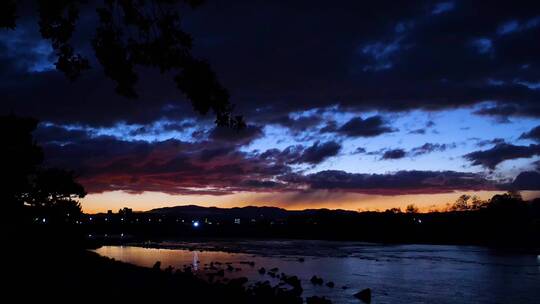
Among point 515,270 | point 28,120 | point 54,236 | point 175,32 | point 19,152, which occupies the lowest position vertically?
point 515,270

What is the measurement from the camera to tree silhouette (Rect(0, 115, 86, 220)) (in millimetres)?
39656

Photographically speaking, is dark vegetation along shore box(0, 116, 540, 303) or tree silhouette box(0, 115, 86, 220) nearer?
dark vegetation along shore box(0, 116, 540, 303)

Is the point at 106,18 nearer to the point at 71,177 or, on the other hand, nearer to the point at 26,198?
the point at 26,198

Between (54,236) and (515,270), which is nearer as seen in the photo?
(54,236)

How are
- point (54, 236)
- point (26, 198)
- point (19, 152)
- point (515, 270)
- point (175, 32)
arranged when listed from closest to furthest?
point (175, 32), point (19, 152), point (26, 198), point (54, 236), point (515, 270)

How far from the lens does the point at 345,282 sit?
172 ft

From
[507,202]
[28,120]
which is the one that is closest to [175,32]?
[28,120]

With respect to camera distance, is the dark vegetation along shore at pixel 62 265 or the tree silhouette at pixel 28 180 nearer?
the dark vegetation along shore at pixel 62 265

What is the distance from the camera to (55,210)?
63.8m

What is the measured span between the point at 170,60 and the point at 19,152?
39.6 meters

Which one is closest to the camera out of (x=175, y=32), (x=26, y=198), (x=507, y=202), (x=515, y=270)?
(x=175, y=32)

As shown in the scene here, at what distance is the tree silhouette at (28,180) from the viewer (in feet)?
130

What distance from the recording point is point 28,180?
54.6 metres

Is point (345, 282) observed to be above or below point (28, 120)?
below
